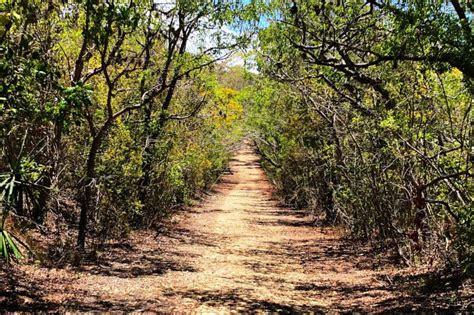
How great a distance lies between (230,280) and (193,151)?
28.0 ft

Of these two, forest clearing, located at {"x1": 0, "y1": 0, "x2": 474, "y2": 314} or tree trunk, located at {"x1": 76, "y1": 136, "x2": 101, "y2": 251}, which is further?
tree trunk, located at {"x1": 76, "y1": 136, "x2": 101, "y2": 251}

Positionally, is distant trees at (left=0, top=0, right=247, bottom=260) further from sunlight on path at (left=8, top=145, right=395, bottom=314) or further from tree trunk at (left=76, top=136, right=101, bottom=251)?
sunlight on path at (left=8, top=145, right=395, bottom=314)

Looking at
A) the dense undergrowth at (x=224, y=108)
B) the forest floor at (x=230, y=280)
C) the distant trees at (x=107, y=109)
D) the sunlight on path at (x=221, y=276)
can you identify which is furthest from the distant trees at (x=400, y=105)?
the distant trees at (x=107, y=109)

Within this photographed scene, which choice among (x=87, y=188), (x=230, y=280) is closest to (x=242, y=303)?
(x=230, y=280)

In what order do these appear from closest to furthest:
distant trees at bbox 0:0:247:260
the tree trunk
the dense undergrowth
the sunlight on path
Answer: the dense undergrowth < distant trees at bbox 0:0:247:260 < the sunlight on path < the tree trunk

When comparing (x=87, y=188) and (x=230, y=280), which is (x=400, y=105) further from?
(x=87, y=188)

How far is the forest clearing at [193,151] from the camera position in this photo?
6480 mm

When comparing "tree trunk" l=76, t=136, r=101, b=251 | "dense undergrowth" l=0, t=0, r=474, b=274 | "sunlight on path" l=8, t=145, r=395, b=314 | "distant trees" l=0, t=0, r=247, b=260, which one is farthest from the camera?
"tree trunk" l=76, t=136, r=101, b=251

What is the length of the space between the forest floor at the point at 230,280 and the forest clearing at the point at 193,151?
59 millimetres

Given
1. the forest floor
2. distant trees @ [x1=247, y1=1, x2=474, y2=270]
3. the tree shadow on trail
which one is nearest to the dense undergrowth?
distant trees @ [x1=247, y1=1, x2=474, y2=270]

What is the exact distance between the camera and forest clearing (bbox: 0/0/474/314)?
6480 millimetres

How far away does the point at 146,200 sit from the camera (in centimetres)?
1578

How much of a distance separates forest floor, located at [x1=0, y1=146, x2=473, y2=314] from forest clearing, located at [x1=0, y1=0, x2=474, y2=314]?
0.06 m

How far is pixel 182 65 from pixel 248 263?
534 cm
